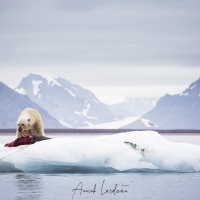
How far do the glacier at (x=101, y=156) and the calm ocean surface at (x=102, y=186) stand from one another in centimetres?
23

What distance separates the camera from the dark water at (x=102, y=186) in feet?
37.6

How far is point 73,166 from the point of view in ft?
48.2

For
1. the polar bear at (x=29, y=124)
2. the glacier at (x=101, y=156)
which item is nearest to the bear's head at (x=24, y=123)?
the polar bear at (x=29, y=124)

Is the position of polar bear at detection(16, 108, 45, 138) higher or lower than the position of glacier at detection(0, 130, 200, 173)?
higher

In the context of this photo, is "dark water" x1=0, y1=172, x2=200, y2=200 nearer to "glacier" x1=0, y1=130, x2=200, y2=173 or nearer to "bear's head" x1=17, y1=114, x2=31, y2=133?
"glacier" x1=0, y1=130, x2=200, y2=173

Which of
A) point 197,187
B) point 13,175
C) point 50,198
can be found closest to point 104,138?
point 13,175

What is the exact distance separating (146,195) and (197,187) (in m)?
1.38

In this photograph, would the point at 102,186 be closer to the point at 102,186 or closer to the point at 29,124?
the point at 102,186

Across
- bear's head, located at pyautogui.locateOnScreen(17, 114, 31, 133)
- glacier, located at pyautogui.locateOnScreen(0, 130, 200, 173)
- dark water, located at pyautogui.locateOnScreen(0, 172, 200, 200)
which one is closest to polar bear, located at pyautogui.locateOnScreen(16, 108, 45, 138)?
bear's head, located at pyautogui.locateOnScreen(17, 114, 31, 133)

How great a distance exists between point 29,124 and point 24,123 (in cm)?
14

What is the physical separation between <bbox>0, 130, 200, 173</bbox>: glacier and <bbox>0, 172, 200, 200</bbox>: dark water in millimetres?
259

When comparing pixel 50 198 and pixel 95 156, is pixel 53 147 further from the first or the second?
pixel 50 198

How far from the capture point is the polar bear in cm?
1570

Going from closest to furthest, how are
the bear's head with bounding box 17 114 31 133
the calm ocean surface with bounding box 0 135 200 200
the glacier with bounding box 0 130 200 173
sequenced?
the calm ocean surface with bounding box 0 135 200 200 → the glacier with bounding box 0 130 200 173 → the bear's head with bounding box 17 114 31 133
